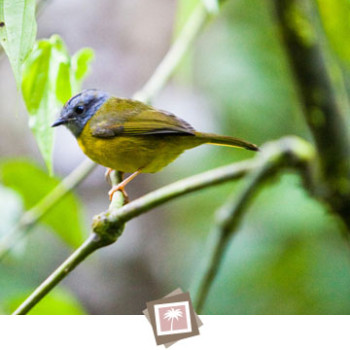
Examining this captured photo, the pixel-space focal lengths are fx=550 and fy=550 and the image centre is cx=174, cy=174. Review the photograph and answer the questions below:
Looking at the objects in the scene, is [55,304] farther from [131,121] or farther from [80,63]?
[80,63]

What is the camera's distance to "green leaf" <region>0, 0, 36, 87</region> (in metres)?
0.57

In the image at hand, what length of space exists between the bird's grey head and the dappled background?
0.81ft

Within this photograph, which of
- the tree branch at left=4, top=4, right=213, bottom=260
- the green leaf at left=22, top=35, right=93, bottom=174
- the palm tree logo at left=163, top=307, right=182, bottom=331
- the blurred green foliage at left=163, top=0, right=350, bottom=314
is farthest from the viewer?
the blurred green foliage at left=163, top=0, right=350, bottom=314

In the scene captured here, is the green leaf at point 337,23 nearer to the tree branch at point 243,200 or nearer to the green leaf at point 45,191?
the tree branch at point 243,200

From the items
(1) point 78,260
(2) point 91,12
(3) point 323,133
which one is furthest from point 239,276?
(2) point 91,12

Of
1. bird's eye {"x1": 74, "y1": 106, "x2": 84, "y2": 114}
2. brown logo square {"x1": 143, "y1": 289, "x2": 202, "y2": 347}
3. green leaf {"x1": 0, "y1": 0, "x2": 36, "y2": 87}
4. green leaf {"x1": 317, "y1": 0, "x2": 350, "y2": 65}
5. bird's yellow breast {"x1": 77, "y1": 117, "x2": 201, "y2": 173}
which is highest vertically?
green leaf {"x1": 317, "y1": 0, "x2": 350, "y2": 65}

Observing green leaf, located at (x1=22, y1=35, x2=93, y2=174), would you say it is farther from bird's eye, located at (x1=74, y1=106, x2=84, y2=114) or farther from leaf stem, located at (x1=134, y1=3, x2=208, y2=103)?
leaf stem, located at (x1=134, y1=3, x2=208, y2=103)

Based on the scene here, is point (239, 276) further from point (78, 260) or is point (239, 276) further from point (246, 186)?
point (78, 260)

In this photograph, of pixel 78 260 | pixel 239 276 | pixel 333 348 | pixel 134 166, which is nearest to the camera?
pixel 78 260

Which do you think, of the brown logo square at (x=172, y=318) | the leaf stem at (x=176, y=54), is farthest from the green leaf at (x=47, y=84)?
the brown logo square at (x=172, y=318)

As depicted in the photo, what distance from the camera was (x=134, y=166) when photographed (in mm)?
904

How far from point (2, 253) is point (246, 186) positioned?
451 millimetres

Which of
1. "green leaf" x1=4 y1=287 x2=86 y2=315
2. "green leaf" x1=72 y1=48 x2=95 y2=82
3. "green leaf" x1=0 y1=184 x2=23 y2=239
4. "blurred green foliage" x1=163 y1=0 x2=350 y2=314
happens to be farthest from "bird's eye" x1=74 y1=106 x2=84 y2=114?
"blurred green foliage" x1=163 y1=0 x2=350 y2=314

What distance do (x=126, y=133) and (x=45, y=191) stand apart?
0.26 meters
